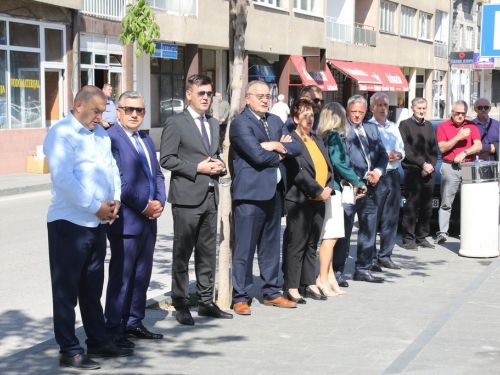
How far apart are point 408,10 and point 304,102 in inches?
1787

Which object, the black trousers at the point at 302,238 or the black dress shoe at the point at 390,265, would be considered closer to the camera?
the black trousers at the point at 302,238

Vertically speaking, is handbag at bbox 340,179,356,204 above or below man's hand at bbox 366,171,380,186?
below

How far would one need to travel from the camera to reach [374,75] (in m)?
43.6

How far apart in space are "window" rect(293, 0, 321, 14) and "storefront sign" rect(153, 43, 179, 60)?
30.3 feet

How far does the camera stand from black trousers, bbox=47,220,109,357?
546 centimetres

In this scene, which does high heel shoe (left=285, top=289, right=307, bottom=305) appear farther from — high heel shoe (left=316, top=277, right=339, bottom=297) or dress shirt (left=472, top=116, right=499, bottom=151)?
dress shirt (left=472, top=116, right=499, bottom=151)

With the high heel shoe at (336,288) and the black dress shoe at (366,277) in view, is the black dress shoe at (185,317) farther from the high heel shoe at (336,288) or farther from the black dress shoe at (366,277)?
the black dress shoe at (366,277)

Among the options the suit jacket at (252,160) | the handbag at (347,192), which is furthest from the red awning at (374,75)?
the suit jacket at (252,160)

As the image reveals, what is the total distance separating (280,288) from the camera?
7.64m

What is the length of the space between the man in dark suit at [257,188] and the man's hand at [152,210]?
115cm

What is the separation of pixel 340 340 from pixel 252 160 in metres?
1.67

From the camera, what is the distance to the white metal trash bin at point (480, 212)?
33.7 ft

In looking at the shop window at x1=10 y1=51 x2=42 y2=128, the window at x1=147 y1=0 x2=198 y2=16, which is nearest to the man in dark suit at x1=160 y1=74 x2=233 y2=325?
the shop window at x1=10 y1=51 x2=42 y2=128

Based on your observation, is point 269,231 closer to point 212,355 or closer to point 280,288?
point 280,288
